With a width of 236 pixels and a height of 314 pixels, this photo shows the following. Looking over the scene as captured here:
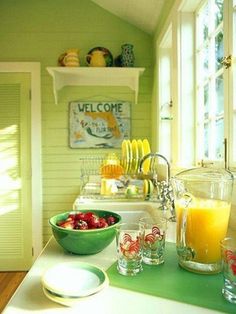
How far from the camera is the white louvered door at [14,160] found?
9.38ft

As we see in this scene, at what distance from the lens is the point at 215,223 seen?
73 cm

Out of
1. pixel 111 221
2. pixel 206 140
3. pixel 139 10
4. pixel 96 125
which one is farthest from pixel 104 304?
pixel 139 10

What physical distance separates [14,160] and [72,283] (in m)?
2.44

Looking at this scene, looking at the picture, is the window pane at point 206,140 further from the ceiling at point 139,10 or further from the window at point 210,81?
the ceiling at point 139,10

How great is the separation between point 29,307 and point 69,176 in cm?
234

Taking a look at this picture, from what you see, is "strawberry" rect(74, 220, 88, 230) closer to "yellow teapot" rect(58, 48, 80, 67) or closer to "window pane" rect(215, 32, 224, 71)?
"window pane" rect(215, 32, 224, 71)

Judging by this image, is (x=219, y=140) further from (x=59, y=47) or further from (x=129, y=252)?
(x=59, y=47)

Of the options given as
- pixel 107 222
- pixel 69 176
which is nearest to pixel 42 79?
pixel 69 176

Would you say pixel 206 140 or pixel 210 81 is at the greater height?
pixel 210 81

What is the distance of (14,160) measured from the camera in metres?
2.87

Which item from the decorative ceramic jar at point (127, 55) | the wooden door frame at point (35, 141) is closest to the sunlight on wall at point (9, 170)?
the wooden door frame at point (35, 141)

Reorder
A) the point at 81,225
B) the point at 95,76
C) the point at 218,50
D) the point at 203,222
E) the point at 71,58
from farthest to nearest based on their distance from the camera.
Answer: the point at 95,76 < the point at 71,58 < the point at 218,50 < the point at 81,225 < the point at 203,222

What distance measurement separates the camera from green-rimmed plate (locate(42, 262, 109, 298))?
0.58 m

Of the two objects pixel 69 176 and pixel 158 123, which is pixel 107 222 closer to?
pixel 158 123
